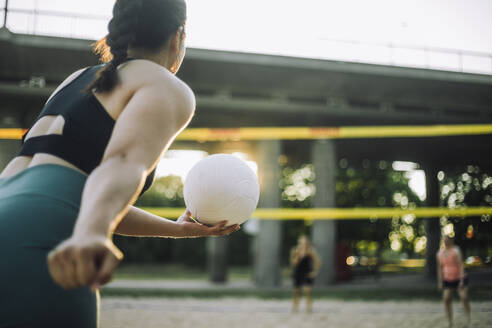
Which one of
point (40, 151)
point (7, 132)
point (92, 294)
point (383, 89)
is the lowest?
point (92, 294)

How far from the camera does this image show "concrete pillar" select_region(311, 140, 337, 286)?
1580 cm

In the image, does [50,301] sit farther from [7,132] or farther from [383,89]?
[383,89]

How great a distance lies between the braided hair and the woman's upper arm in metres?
0.15

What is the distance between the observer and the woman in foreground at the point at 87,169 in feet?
2.85

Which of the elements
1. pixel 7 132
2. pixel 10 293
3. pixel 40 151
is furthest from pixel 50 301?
pixel 7 132

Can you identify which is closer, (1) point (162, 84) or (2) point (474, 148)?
(1) point (162, 84)

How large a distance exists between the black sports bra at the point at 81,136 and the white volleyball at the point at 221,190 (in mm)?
646

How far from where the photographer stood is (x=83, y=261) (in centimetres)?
81

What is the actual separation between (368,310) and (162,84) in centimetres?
947

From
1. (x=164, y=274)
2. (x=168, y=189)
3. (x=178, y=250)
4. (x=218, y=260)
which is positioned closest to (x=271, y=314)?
(x=218, y=260)

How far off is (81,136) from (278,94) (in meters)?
15.3

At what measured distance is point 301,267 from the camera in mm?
10328

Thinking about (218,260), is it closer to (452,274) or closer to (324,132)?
(324,132)

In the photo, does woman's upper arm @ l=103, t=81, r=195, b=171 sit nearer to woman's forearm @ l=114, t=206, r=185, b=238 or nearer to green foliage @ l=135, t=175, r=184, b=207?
woman's forearm @ l=114, t=206, r=185, b=238
